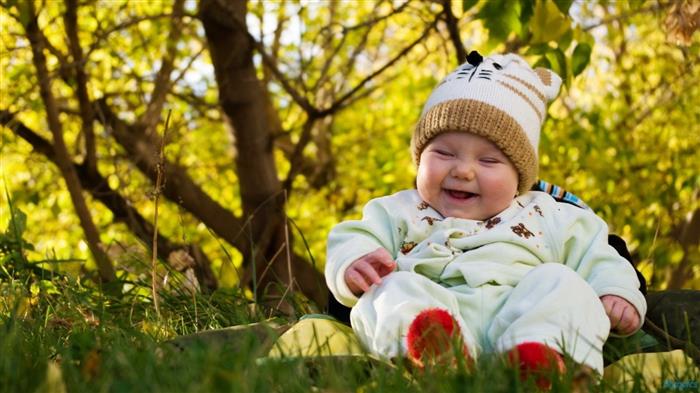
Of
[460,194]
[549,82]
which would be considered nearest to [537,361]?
[460,194]

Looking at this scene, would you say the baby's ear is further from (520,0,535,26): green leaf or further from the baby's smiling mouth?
(520,0,535,26): green leaf

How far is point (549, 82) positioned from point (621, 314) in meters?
0.94

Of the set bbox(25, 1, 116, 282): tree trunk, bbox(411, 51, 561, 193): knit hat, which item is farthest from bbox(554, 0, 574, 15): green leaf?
bbox(25, 1, 116, 282): tree trunk

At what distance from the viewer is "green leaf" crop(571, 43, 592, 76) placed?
14.1ft

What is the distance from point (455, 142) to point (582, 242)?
473 millimetres

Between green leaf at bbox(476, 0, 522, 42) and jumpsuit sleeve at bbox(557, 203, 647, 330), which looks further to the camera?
green leaf at bbox(476, 0, 522, 42)

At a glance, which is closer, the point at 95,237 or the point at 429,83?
the point at 95,237

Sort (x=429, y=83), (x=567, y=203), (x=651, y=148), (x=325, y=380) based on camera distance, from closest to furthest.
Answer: (x=325, y=380) < (x=567, y=203) < (x=429, y=83) < (x=651, y=148)

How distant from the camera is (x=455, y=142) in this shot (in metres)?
3.18

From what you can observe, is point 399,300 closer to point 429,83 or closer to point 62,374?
point 62,374

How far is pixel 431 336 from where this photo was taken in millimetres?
2510

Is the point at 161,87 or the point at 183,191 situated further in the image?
the point at 183,191

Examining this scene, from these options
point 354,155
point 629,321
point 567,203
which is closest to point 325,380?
point 629,321

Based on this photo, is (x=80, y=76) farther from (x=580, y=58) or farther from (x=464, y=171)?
(x=464, y=171)
